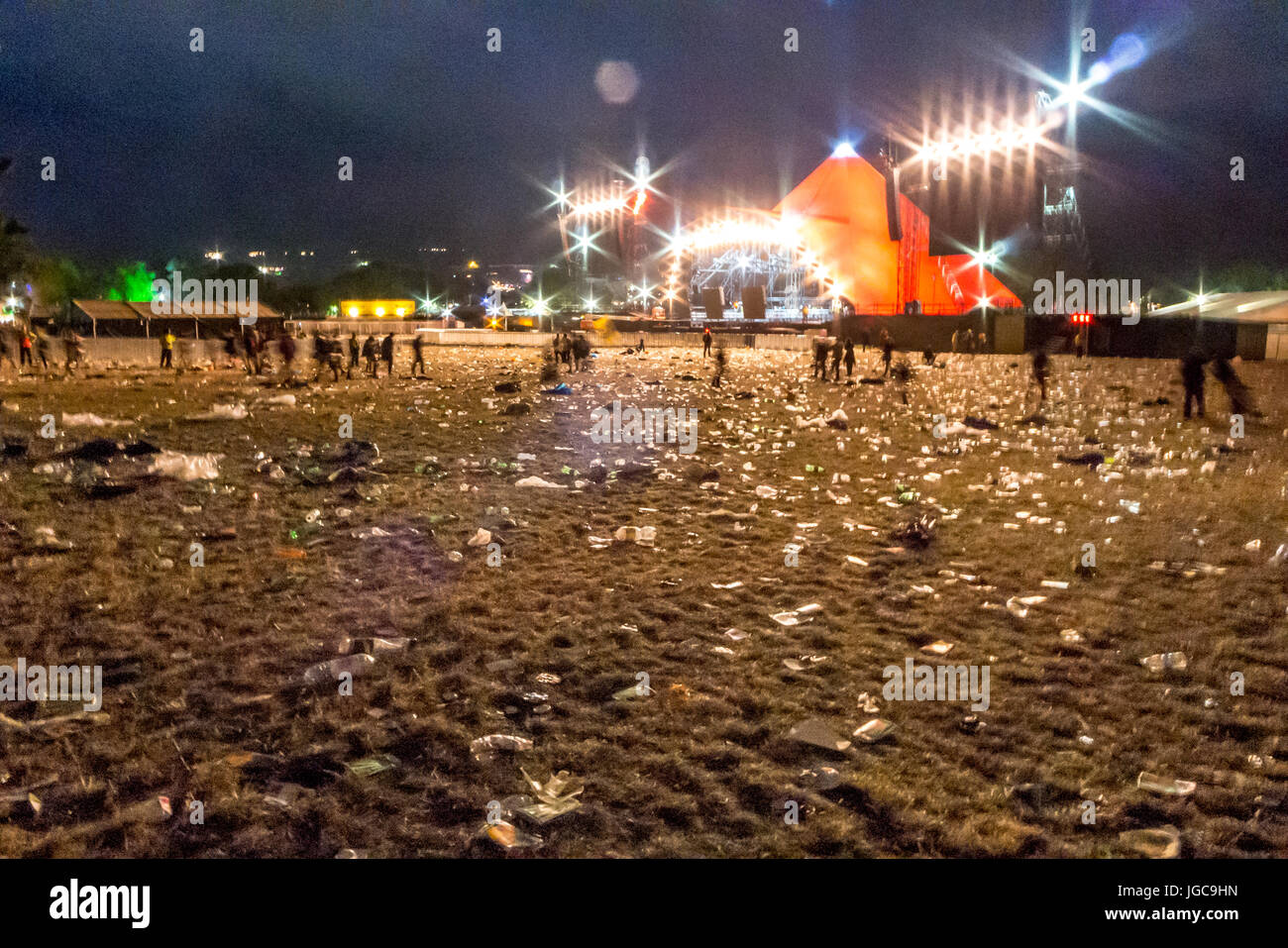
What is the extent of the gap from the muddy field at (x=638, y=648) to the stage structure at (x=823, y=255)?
148 ft

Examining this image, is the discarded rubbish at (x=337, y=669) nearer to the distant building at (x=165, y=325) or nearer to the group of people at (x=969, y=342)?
the distant building at (x=165, y=325)

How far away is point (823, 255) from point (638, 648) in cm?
6399

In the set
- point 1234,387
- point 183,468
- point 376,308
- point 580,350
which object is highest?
point 376,308

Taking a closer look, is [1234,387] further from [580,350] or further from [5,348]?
[5,348]

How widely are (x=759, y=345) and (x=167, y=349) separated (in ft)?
76.6

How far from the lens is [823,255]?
63906 mm

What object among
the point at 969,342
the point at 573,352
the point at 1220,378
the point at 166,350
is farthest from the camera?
the point at 969,342

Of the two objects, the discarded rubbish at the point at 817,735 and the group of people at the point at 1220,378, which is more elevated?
the group of people at the point at 1220,378

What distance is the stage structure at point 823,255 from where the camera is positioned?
52.3 m

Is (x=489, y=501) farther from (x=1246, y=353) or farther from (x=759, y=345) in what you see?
(x=759, y=345)

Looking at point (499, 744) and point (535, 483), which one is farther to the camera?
point (535, 483)

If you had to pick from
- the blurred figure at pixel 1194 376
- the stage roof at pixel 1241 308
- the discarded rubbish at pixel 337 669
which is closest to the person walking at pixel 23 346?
the discarded rubbish at pixel 337 669

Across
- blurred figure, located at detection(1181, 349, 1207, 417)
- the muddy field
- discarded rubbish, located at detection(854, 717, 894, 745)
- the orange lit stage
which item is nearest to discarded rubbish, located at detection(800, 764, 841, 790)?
the muddy field

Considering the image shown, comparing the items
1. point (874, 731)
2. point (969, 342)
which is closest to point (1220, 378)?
point (874, 731)
